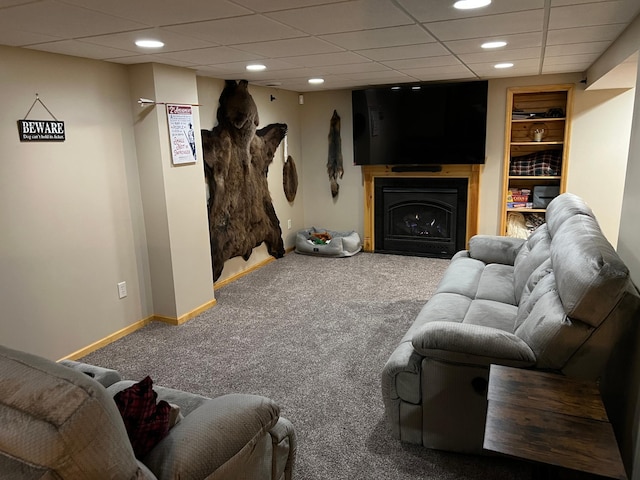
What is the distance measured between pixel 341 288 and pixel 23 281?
2.81 meters

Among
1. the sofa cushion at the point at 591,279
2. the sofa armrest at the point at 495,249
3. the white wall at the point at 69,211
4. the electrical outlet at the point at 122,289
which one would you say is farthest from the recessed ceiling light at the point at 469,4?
the electrical outlet at the point at 122,289

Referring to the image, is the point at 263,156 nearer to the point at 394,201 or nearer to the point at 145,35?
the point at 394,201

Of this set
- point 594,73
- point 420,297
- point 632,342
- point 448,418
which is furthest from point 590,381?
point 594,73

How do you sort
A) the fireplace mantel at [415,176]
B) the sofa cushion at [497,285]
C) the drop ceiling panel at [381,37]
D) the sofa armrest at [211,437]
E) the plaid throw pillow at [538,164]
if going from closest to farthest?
the sofa armrest at [211,437], the drop ceiling panel at [381,37], the sofa cushion at [497,285], the plaid throw pillow at [538,164], the fireplace mantel at [415,176]

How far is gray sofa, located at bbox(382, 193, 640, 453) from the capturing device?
6.24 feet

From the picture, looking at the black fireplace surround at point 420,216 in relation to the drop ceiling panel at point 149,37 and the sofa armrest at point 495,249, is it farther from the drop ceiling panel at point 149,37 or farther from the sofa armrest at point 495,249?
the drop ceiling panel at point 149,37

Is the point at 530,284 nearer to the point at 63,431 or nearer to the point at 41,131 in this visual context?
the point at 63,431

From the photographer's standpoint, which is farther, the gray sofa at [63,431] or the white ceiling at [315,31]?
the white ceiling at [315,31]

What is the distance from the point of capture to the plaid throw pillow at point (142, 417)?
1.41m

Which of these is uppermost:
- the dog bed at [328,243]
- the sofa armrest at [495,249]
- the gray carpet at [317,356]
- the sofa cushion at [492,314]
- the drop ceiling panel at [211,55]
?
the drop ceiling panel at [211,55]

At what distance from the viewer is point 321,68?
13.6 feet

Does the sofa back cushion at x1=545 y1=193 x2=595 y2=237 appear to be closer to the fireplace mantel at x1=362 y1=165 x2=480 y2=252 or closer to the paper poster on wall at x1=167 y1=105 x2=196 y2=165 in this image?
the fireplace mantel at x1=362 y1=165 x2=480 y2=252

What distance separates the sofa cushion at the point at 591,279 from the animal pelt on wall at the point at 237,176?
3.33m

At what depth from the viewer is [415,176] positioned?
5.98m
